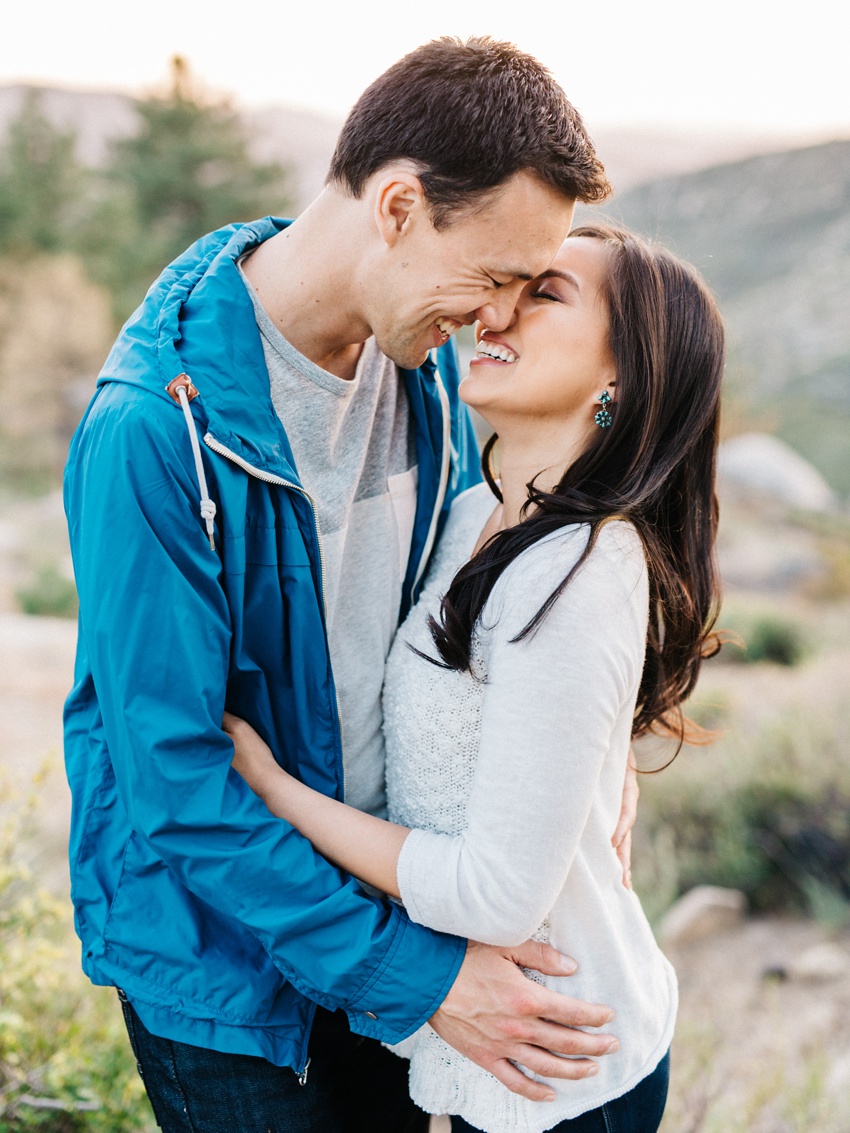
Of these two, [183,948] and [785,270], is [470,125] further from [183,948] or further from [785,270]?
[785,270]

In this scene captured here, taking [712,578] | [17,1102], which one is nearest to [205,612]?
[712,578]

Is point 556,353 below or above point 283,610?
above

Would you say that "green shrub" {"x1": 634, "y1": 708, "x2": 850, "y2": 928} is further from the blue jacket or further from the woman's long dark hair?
the blue jacket

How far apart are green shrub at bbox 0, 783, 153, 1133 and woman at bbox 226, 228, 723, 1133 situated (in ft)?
3.74

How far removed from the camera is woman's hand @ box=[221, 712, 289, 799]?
1500 millimetres

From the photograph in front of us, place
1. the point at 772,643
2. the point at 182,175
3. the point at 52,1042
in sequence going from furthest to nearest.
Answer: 1. the point at 182,175
2. the point at 772,643
3. the point at 52,1042

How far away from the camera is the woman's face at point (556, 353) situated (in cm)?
169

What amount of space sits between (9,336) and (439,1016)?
20.0 meters

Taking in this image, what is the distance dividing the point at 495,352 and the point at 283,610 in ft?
2.19

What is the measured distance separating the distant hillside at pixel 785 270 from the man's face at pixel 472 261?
42.3ft

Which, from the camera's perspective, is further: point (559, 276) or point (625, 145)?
point (625, 145)

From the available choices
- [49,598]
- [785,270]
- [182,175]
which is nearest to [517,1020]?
[49,598]

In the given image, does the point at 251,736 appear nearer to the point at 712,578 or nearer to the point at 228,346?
the point at 228,346

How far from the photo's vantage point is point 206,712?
1361mm
